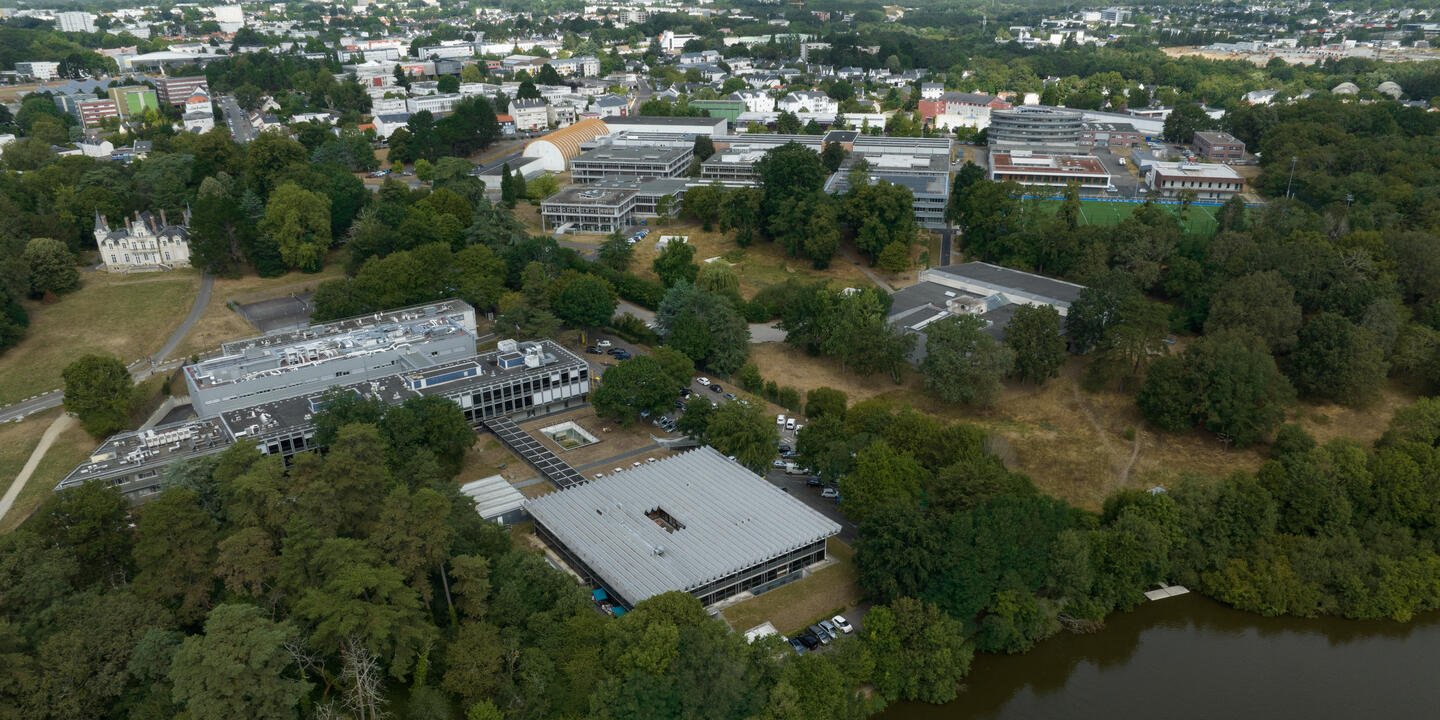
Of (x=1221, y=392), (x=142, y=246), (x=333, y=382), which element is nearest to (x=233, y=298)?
(x=142, y=246)

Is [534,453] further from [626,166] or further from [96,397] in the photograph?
[626,166]

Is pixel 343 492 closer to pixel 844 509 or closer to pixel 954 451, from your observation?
pixel 844 509

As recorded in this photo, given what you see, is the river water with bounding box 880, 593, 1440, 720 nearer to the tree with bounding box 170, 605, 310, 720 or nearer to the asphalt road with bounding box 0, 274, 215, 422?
the tree with bounding box 170, 605, 310, 720

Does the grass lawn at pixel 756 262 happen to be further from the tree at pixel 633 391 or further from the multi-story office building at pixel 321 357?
the tree at pixel 633 391

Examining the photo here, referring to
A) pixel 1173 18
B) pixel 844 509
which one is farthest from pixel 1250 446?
pixel 1173 18

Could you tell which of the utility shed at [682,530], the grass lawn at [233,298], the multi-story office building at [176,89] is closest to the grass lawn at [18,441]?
the grass lawn at [233,298]

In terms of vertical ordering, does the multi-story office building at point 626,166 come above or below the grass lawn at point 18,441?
above
